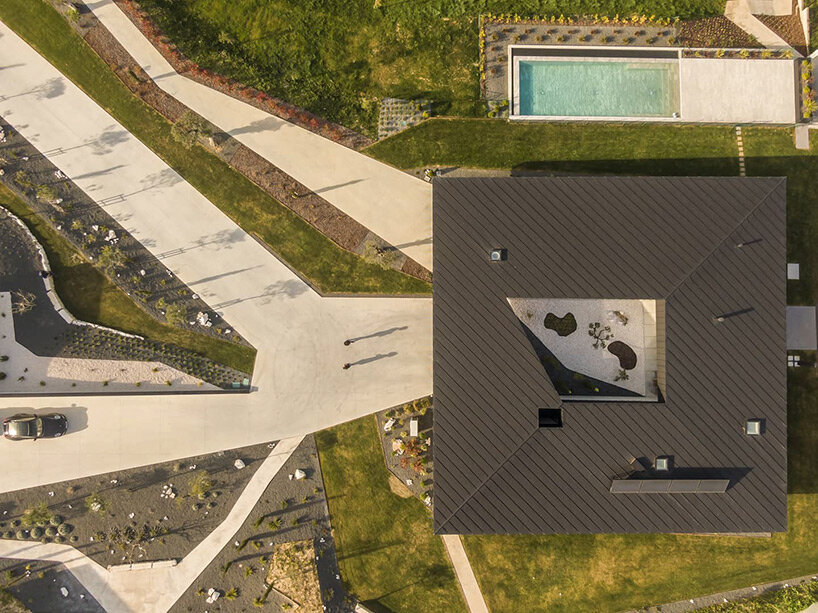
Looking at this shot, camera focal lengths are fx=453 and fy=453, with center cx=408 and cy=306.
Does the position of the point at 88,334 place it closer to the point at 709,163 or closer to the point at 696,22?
the point at 709,163

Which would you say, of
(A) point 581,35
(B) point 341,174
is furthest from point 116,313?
(A) point 581,35

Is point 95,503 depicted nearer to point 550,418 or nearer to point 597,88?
point 550,418

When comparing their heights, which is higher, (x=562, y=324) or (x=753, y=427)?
(x=562, y=324)

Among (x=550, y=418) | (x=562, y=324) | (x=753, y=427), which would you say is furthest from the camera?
(x=562, y=324)

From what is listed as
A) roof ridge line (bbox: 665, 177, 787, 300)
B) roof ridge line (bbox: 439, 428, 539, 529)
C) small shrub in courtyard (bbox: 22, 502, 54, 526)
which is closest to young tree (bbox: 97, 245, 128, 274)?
small shrub in courtyard (bbox: 22, 502, 54, 526)

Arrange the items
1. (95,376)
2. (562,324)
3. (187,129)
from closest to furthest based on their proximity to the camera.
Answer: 1. (562,324)
2. (187,129)
3. (95,376)

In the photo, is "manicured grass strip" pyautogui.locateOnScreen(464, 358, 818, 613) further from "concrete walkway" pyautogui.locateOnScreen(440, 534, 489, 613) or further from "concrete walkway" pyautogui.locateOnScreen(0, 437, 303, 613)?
"concrete walkway" pyautogui.locateOnScreen(0, 437, 303, 613)
